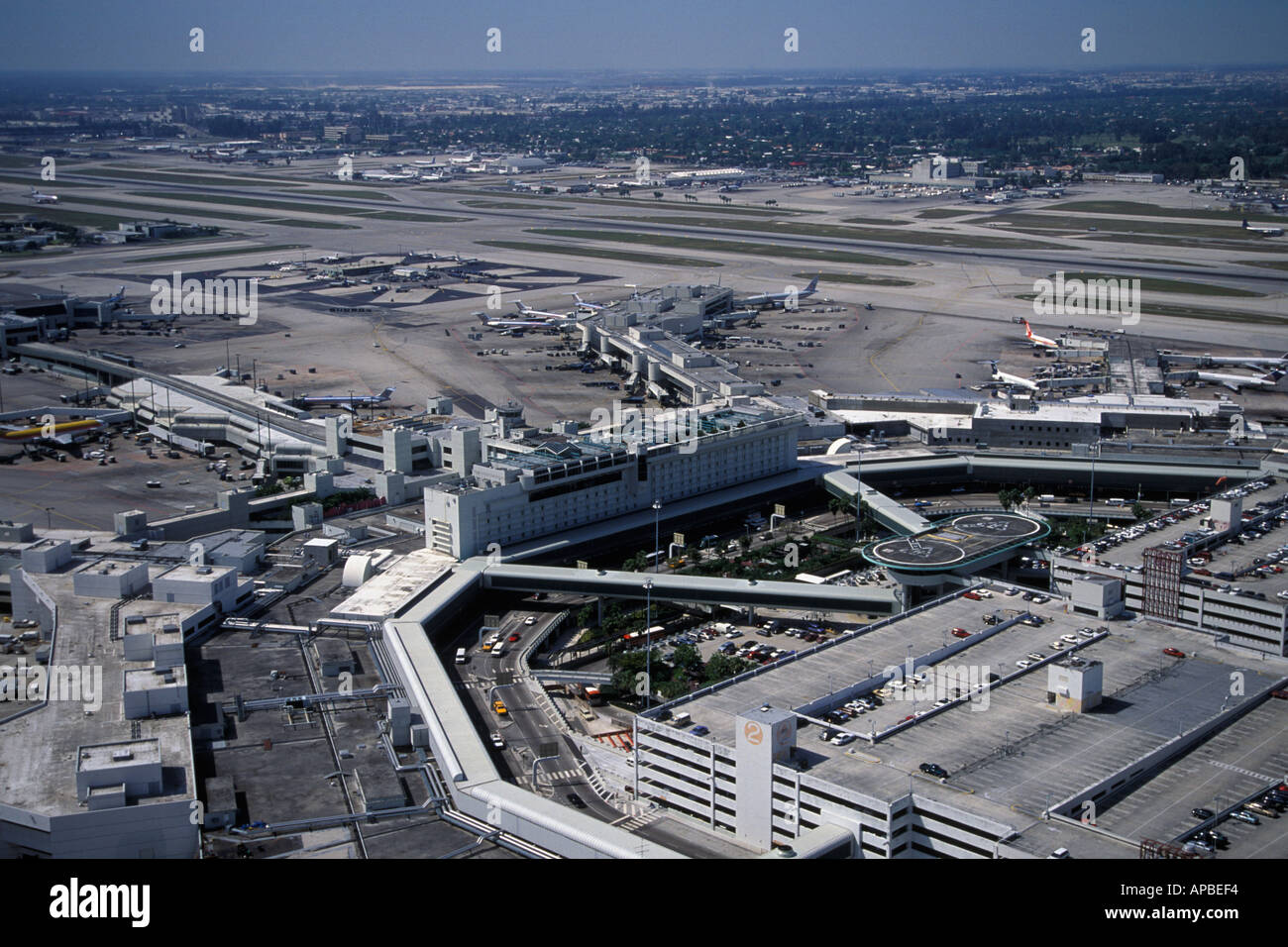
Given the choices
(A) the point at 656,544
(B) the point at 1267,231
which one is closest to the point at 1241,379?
(A) the point at 656,544

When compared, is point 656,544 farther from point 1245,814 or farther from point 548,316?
point 548,316

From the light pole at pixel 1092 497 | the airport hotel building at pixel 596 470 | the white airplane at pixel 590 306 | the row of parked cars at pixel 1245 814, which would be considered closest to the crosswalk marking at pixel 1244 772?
the row of parked cars at pixel 1245 814

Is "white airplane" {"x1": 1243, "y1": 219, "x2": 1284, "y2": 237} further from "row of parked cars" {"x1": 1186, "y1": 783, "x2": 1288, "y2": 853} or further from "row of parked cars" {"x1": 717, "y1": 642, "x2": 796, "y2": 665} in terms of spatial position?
"row of parked cars" {"x1": 1186, "y1": 783, "x2": 1288, "y2": 853}

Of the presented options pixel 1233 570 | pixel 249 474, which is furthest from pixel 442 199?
pixel 1233 570

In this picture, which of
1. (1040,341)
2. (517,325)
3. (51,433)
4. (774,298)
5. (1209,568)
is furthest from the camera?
(774,298)

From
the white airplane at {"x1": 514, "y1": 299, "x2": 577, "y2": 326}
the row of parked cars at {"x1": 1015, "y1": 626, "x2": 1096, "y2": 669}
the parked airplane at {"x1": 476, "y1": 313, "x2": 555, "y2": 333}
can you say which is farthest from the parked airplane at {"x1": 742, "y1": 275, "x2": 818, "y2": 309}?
the row of parked cars at {"x1": 1015, "y1": 626, "x2": 1096, "y2": 669}

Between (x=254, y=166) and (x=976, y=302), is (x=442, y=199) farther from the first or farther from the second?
(x=976, y=302)

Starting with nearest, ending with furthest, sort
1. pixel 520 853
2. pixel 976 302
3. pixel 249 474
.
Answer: pixel 520 853
pixel 249 474
pixel 976 302
